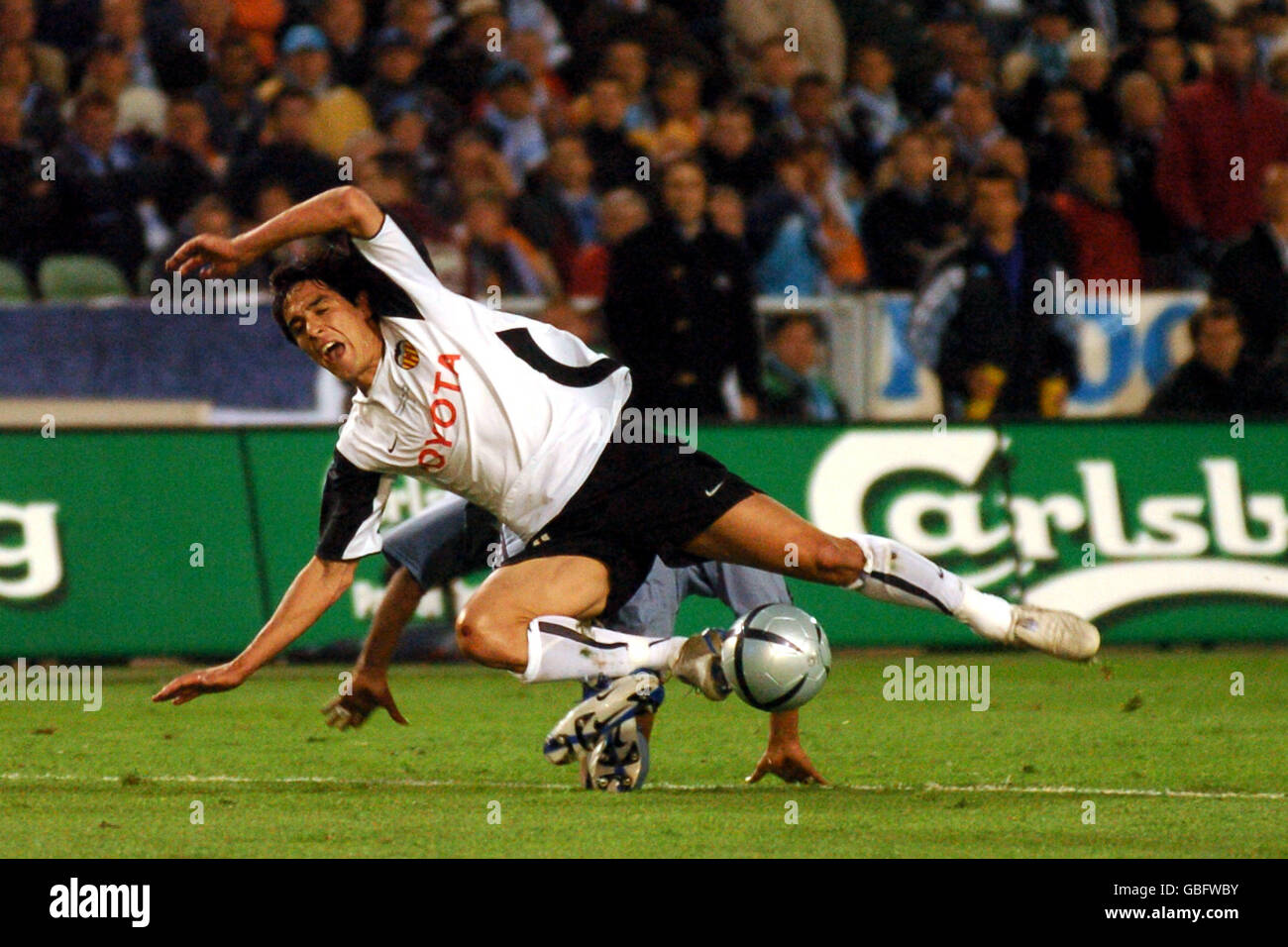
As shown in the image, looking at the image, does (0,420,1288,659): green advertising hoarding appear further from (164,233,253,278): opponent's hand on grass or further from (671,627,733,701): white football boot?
(164,233,253,278): opponent's hand on grass

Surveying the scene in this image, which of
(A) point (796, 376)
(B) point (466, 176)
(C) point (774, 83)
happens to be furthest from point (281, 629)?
(C) point (774, 83)

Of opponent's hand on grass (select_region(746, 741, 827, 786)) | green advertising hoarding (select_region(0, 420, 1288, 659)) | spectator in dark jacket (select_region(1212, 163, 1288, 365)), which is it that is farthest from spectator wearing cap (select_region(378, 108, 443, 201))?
opponent's hand on grass (select_region(746, 741, 827, 786))

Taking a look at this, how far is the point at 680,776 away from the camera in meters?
8.24

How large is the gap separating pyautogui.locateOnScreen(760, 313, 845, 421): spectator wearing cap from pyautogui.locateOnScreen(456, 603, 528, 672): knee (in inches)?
256

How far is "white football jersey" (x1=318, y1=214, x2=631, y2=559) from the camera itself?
721 cm

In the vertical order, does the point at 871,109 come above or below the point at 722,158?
above

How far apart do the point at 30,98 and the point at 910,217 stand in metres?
5.58

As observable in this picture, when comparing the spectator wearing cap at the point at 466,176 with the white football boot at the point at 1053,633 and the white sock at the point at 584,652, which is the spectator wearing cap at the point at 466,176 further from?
the white football boot at the point at 1053,633

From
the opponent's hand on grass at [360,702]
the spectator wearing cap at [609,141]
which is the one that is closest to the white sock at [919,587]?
the opponent's hand on grass at [360,702]

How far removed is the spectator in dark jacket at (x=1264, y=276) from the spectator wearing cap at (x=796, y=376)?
241cm

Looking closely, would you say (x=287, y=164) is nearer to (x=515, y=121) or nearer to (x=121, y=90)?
(x=121, y=90)

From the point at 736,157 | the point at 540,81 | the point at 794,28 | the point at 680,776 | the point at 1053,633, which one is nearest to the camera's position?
the point at 1053,633
